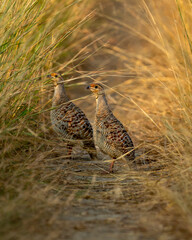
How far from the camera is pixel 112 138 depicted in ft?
15.6

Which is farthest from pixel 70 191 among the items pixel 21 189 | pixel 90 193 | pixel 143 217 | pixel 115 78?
pixel 115 78

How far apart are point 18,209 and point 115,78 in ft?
20.2

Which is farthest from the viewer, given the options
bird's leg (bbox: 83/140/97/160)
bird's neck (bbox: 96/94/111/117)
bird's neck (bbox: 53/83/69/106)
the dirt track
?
bird's neck (bbox: 53/83/69/106)

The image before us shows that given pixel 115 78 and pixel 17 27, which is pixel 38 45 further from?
pixel 115 78

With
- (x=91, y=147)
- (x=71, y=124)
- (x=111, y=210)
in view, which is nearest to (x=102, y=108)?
(x=71, y=124)

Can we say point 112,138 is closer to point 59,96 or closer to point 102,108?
point 102,108

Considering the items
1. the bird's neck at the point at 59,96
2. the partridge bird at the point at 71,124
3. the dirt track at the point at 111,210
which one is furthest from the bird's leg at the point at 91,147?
the dirt track at the point at 111,210

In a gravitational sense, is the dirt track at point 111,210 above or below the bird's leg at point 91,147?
below

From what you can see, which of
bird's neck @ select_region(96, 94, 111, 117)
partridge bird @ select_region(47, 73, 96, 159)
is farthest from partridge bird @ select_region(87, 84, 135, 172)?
partridge bird @ select_region(47, 73, 96, 159)

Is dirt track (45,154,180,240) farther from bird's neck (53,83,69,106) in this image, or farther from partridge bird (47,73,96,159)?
bird's neck (53,83,69,106)

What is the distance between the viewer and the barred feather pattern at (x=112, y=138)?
15.5ft

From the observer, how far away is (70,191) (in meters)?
3.82

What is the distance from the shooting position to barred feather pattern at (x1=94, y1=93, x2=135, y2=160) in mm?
4730

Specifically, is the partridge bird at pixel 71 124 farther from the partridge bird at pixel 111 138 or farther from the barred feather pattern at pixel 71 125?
the partridge bird at pixel 111 138
